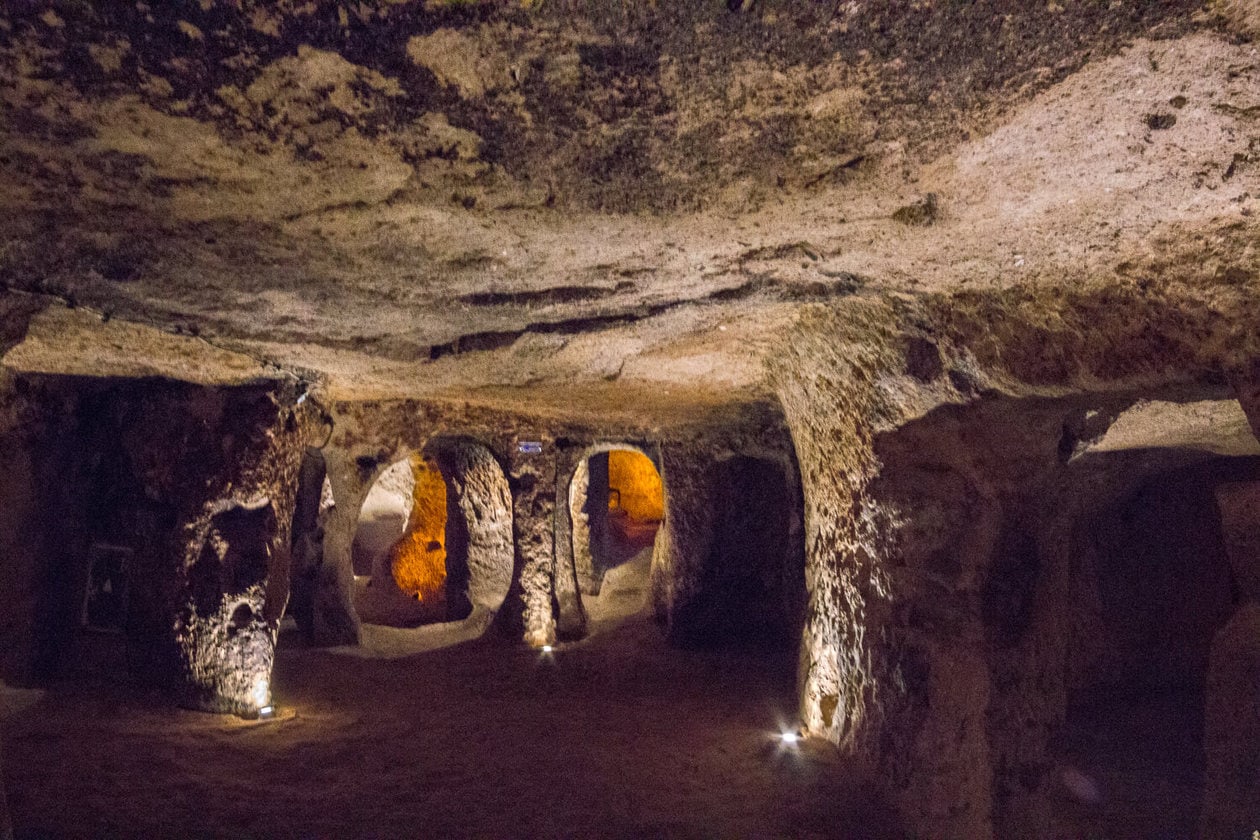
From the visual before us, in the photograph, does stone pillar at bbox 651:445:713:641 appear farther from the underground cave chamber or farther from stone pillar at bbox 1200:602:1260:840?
stone pillar at bbox 1200:602:1260:840

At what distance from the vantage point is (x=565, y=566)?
26.8ft

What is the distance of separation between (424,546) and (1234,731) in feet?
34.9

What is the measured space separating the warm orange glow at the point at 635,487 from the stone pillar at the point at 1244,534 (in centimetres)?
1551

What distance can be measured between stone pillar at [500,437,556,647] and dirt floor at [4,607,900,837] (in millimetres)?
1627

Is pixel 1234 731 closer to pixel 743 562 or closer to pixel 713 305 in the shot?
pixel 713 305

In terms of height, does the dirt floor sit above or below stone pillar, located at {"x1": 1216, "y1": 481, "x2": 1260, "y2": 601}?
below

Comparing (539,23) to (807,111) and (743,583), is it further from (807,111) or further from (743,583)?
(743,583)

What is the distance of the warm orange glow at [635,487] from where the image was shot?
19.0 meters

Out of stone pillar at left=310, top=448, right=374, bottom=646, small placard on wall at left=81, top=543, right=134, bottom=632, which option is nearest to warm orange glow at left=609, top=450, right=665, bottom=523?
stone pillar at left=310, top=448, right=374, bottom=646

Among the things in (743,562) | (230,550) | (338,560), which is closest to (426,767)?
(230,550)

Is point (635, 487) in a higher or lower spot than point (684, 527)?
higher

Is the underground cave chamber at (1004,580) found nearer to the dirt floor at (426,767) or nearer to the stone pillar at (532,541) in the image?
the dirt floor at (426,767)

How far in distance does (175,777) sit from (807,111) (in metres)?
4.12

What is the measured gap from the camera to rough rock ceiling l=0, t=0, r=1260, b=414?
1611mm
